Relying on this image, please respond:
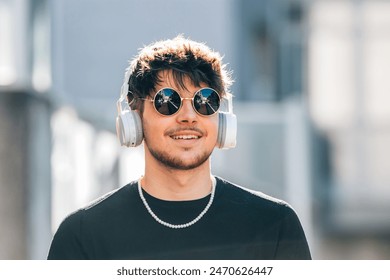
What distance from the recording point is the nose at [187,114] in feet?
9.74

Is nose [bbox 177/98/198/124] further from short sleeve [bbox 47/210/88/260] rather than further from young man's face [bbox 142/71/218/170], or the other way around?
short sleeve [bbox 47/210/88/260]

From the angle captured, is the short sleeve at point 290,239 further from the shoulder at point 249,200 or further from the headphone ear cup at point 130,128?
the headphone ear cup at point 130,128

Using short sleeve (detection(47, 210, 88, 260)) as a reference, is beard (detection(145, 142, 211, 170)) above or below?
above

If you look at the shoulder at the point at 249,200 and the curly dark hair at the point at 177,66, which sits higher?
the curly dark hair at the point at 177,66

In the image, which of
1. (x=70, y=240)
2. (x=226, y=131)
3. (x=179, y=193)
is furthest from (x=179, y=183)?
(x=70, y=240)

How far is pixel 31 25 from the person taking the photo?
4.38 metres

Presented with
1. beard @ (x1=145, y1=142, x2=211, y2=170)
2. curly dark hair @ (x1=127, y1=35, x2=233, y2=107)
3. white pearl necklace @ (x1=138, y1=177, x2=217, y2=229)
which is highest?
curly dark hair @ (x1=127, y1=35, x2=233, y2=107)

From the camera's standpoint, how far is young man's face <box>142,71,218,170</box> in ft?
9.57

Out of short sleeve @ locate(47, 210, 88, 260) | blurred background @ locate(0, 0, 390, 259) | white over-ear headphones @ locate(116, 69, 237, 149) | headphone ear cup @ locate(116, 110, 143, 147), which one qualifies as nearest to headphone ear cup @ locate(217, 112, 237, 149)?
white over-ear headphones @ locate(116, 69, 237, 149)

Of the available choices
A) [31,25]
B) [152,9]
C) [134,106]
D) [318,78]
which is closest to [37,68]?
[31,25]

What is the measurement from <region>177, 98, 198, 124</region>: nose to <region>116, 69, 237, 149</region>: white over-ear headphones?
0.19 feet

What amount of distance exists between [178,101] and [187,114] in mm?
33

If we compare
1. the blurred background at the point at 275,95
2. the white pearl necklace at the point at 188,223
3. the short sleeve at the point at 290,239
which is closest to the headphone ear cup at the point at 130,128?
the white pearl necklace at the point at 188,223
